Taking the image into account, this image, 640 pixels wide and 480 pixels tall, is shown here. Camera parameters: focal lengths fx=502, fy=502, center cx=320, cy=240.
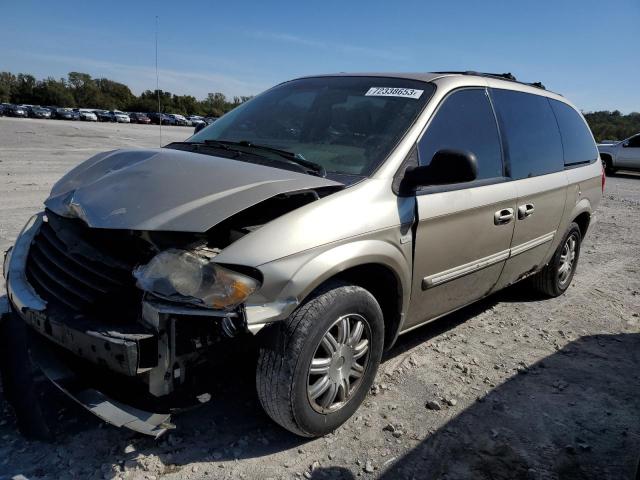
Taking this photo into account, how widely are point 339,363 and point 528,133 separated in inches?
99.8

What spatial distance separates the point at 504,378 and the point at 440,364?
1.38 feet

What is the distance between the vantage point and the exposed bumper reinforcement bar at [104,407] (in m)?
2.04

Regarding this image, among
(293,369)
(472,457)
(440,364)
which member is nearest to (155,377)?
Result: (293,369)

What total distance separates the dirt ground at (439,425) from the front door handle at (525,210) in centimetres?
99

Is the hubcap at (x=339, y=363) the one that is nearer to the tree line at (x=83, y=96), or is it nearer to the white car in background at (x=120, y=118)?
the white car in background at (x=120, y=118)

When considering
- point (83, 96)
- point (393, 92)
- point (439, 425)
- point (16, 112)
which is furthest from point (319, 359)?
point (83, 96)

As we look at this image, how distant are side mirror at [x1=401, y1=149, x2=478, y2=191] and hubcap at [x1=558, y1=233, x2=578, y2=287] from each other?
2.70 meters

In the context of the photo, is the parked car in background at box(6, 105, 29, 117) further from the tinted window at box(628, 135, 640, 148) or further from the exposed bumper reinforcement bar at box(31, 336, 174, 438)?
the exposed bumper reinforcement bar at box(31, 336, 174, 438)

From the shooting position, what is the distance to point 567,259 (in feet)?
16.3

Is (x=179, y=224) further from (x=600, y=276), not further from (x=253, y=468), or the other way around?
(x=600, y=276)

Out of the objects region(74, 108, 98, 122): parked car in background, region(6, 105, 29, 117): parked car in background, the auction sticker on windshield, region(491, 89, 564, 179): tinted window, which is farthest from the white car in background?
the auction sticker on windshield

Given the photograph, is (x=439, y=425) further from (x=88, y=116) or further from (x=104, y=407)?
(x=88, y=116)

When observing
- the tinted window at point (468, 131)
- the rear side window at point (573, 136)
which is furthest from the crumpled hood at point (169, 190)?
the rear side window at point (573, 136)

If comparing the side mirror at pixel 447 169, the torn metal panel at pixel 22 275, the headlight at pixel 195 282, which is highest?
the side mirror at pixel 447 169
